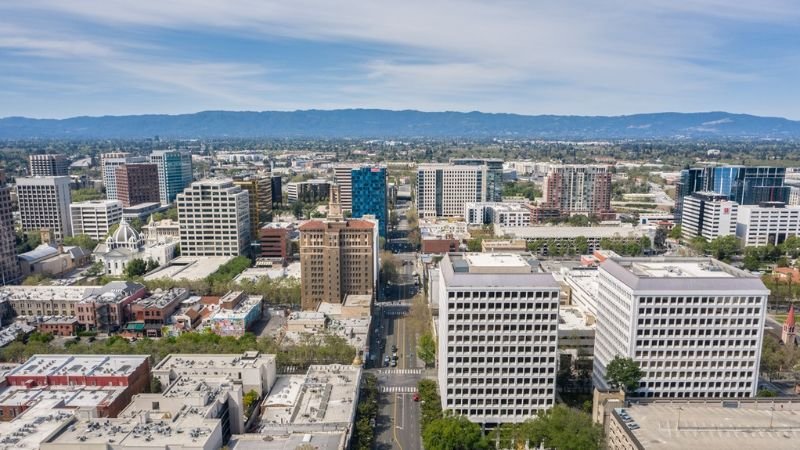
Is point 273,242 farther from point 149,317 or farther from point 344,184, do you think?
point 344,184

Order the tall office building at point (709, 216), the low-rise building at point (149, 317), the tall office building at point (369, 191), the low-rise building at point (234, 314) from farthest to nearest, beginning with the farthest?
the tall office building at point (709, 216) < the tall office building at point (369, 191) < the low-rise building at point (149, 317) < the low-rise building at point (234, 314)

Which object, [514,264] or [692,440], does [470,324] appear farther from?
[692,440]

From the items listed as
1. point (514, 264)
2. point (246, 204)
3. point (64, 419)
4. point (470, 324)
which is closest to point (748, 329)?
point (514, 264)

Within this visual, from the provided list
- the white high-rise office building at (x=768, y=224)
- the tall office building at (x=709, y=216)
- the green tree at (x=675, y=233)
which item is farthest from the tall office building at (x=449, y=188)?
the white high-rise office building at (x=768, y=224)

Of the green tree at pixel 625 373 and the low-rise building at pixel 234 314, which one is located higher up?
the green tree at pixel 625 373

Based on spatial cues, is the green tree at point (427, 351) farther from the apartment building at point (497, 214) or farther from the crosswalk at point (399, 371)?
the apartment building at point (497, 214)

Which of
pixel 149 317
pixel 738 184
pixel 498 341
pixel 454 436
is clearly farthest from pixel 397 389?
pixel 738 184
